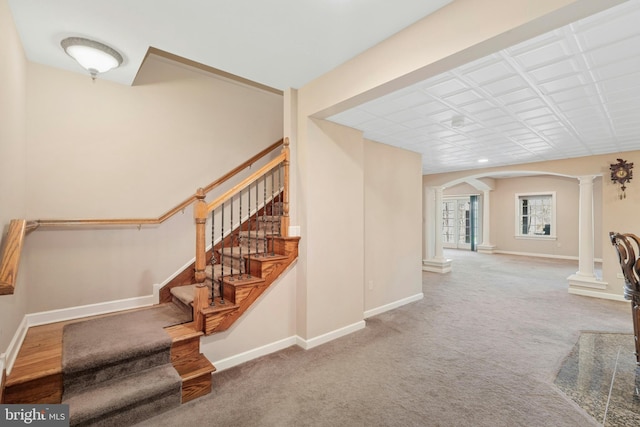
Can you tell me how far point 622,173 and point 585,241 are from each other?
1323 mm

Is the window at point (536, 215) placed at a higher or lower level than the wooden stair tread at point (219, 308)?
higher

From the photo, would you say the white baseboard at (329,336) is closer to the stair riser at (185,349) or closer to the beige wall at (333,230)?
the beige wall at (333,230)

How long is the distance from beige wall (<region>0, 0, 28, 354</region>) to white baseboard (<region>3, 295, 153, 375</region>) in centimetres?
10

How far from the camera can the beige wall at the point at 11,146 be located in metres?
1.73

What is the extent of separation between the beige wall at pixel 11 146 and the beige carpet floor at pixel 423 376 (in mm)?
1302

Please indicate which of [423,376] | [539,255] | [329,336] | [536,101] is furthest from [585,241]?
[329,336]

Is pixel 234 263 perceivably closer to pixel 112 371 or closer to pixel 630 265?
pixel 112 371

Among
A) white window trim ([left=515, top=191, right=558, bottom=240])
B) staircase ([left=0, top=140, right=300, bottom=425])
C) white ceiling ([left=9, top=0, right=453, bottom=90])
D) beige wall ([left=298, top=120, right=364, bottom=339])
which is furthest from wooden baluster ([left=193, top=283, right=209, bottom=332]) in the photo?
white window trim ([left=515, top=191, right=558, bottom=240])

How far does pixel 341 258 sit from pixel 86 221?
8.46 ft

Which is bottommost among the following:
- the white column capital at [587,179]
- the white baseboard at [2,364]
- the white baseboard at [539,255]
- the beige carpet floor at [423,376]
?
the beige carpet floor at [423,376]

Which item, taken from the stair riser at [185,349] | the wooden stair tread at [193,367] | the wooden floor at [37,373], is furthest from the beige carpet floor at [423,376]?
the wooden floor at [37,373]

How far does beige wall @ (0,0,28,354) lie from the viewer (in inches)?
68.0

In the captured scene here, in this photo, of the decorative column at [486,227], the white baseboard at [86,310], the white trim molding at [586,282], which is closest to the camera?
the white baseboard at [86,310]

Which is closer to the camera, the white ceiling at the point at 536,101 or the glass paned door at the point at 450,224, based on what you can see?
the white ceiling at the point at 536,101
